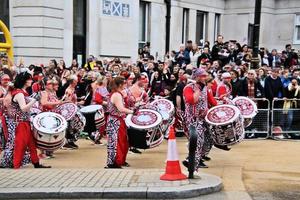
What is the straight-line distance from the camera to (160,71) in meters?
15.8

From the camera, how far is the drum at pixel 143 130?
9203mm

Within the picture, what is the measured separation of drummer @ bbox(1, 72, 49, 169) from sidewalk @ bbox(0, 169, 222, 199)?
0.47m

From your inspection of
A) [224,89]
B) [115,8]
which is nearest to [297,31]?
[115,8]

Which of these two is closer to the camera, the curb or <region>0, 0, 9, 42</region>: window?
the curb

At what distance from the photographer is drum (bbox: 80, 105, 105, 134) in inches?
456

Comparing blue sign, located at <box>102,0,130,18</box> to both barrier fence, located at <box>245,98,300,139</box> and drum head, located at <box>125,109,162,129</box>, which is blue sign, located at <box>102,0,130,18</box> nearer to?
barrier fence, located at <box>245,98,300,139</box>

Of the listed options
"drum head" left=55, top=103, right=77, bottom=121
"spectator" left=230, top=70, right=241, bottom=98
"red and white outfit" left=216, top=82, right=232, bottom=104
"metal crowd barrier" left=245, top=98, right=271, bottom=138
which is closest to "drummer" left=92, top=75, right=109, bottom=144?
"drum head" left=55, top=103, right=77, bottom=121

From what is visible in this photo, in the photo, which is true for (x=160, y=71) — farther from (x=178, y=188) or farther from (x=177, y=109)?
(x=178, y=188)

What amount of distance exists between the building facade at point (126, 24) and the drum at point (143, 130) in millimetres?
7374

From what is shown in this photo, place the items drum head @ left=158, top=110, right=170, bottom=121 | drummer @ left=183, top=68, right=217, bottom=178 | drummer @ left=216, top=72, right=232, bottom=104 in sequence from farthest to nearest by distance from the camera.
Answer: drummer @ left=216, top=72, right=232, bottom=104, drum head @ left=158, top=110, right=170, bottom=121, drummer @ left=183, top=68, right=217, bottom=178

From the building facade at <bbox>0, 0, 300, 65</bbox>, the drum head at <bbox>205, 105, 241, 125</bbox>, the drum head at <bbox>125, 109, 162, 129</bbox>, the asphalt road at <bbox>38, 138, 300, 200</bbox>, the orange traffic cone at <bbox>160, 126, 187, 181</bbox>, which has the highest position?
the building facade at <bbox>0, 0, 300, 65</bbox>

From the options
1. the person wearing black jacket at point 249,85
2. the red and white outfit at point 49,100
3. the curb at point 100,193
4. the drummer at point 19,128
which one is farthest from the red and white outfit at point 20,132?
the person wearing black jacket at point 249,85

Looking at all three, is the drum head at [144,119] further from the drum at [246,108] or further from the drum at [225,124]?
the drum at [246,108]

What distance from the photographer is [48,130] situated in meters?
9.02
